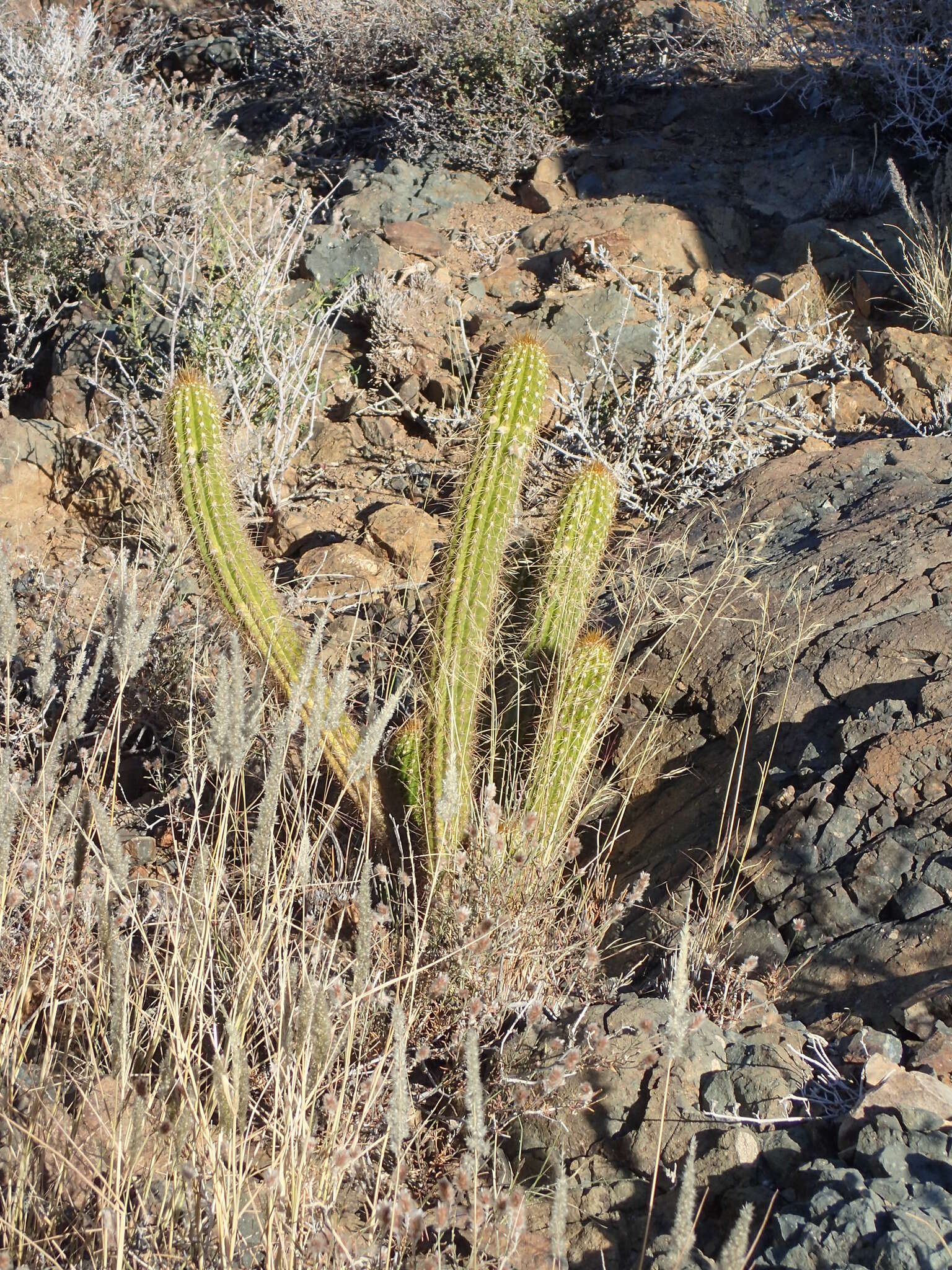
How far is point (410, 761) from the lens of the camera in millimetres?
3154

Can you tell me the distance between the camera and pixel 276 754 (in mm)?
1825

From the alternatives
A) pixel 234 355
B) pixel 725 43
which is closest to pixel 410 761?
pixel 234 355

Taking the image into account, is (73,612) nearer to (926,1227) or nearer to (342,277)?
(342,277)

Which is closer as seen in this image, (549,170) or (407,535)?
(407,535)

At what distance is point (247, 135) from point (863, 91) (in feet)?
15.3

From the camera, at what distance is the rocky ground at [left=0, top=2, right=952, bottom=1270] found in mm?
2170

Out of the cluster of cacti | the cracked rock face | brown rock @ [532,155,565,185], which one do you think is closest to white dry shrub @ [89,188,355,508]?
the cluster of cacti

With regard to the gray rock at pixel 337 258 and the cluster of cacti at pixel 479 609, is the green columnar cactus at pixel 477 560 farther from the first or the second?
the gray rock at pixel 337 258

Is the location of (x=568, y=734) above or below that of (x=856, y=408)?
below

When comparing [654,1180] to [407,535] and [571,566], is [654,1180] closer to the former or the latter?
[571,566]

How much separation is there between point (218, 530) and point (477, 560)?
760 mm

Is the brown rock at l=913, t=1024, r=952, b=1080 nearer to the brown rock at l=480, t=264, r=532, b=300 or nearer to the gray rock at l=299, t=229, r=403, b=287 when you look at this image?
the gray rock at l=299, t=229, r=403, b=287

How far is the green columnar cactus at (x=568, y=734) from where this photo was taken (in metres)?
2.97

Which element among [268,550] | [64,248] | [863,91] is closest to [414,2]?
[863,91]
